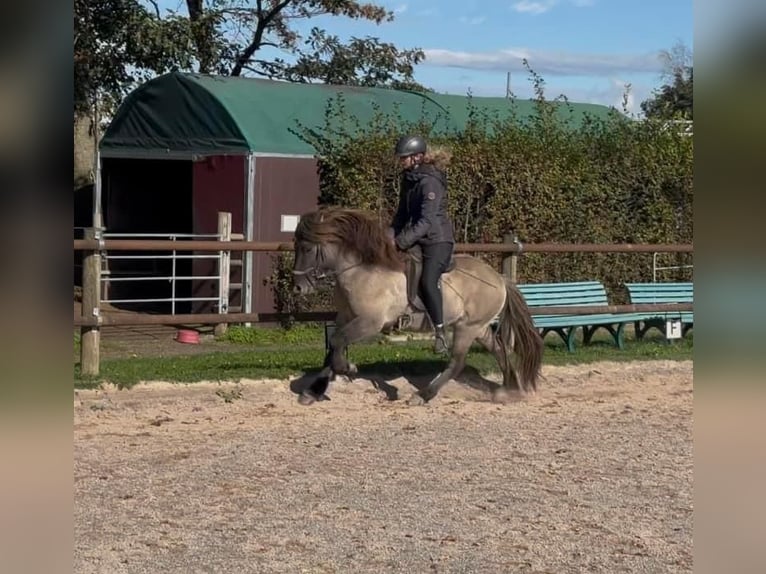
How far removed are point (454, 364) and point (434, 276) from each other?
89 centimetres

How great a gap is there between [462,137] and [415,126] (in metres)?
0.84

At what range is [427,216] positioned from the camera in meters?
8.60

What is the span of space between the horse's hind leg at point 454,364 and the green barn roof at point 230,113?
6300 millimetres

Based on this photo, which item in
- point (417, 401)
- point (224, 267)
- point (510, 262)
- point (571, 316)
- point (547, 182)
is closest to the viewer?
point (417, 401)

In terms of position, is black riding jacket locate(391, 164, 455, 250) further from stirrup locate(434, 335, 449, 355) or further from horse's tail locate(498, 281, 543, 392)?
horse's tail locate(498, 281, 543, 392)

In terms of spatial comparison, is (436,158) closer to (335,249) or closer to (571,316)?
(335,249)

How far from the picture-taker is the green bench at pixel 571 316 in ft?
39.7

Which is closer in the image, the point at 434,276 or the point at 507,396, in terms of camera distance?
the point at 434,276

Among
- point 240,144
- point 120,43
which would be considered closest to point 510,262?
point 240,144

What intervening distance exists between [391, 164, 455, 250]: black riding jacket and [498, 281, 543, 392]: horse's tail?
95cm

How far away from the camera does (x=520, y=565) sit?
4781mm
